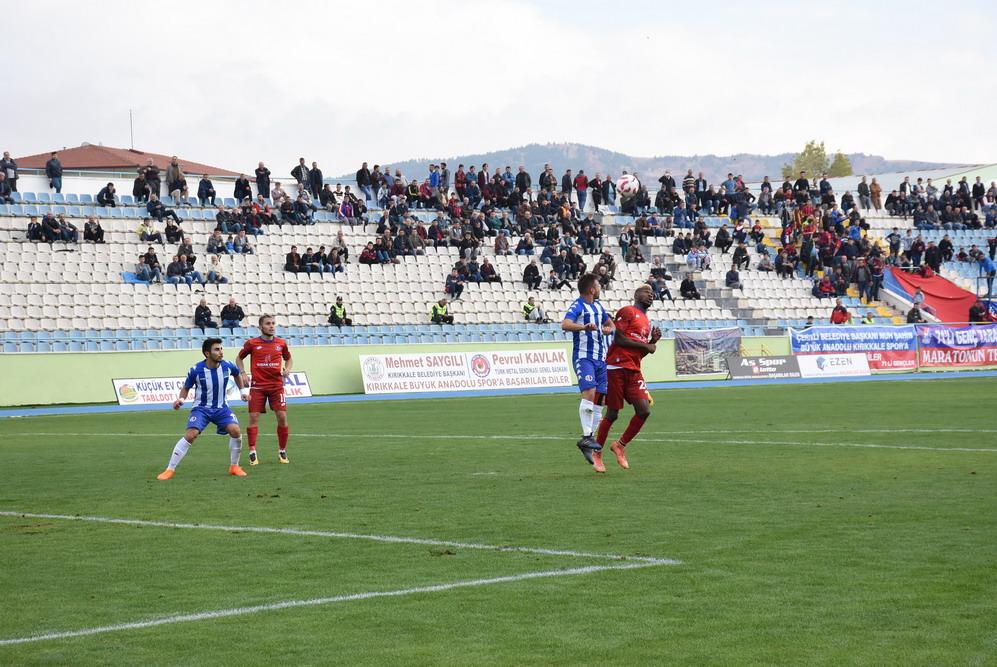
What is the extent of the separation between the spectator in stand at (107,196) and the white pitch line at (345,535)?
31823mm

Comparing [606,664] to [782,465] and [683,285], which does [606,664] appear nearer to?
[782,465]

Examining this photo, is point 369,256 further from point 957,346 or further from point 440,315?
point 957,346

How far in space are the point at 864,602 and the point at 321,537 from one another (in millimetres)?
4684

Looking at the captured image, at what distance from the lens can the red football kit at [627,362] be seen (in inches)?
599

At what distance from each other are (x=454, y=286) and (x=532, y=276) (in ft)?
9.79

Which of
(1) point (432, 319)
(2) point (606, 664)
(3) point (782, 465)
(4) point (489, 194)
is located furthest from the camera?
(4) point (489, 194)

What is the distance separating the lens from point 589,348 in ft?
53.7

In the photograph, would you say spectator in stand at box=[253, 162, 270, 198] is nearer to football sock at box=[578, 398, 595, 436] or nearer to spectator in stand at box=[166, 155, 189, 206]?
spectator in stand at box=[166, 155, 189, 206]

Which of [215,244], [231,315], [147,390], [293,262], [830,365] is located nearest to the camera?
[147,390]

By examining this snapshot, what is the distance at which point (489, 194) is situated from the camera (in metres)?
50.3

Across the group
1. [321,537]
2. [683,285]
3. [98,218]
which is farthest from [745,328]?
[321,537]

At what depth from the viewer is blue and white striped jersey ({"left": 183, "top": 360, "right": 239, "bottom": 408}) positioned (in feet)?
54.1

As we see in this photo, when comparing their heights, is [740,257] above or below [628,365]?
below

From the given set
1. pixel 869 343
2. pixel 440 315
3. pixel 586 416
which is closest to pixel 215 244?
pixel 440 315
